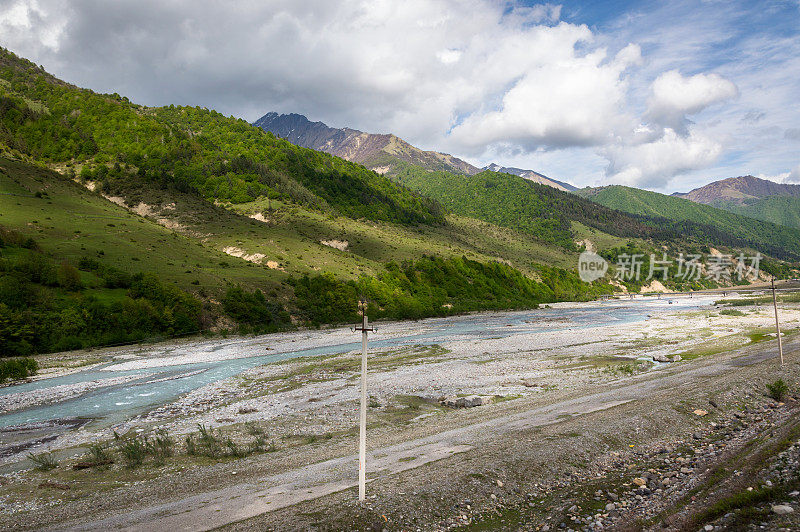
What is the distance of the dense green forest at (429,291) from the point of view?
7131 centimetres

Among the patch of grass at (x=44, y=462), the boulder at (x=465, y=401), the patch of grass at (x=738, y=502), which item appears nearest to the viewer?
the patch of grass at (x=738, y=502)

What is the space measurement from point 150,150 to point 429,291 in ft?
329

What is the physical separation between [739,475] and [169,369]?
119 ft

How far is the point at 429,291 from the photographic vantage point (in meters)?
95.6

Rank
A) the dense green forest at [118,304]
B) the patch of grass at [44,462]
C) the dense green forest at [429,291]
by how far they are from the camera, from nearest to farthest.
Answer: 1. the patch of grass at [44,462]
2. the dense green forest at [118,304]
3. the dense green forest at [429,291]

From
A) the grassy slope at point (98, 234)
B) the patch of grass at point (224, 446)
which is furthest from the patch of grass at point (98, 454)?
the grassy slope at point (98, 234)

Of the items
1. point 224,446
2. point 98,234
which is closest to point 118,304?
point 98,234

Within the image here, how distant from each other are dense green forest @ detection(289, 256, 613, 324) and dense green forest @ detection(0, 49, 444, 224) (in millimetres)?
→ 56449

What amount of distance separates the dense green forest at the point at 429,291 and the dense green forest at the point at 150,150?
56.4 meters

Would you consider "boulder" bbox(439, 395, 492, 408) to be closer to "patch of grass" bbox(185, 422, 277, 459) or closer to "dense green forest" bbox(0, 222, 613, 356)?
"patch of grass" bbox(185, 422, 277, 459)

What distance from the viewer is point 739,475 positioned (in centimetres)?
1048

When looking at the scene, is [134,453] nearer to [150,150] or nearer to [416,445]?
[416,445]

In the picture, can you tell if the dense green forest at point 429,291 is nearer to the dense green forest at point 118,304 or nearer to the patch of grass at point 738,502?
the dense green forest at point 118,304

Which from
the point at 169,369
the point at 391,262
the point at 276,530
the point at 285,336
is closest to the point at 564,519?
the point at 276,530
